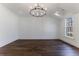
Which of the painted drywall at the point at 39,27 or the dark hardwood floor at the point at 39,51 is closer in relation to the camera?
the dark hardwood floor at the point at 39,51

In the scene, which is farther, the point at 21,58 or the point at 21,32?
the point at 21,32

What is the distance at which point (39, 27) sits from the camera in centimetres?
771

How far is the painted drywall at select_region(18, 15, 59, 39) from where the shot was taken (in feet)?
24.3

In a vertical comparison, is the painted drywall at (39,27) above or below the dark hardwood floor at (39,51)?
above

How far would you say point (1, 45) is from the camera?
4.12 meters

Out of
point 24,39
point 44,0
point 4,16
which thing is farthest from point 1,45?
point 44,0

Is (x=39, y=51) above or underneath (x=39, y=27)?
underneath

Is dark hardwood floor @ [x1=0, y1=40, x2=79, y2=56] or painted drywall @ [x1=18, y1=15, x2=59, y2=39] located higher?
painted drywall @ [x1=18, y1=15, x2=59, y2=39]

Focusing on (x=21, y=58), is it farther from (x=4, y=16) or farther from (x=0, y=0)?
(x=4, y=16)

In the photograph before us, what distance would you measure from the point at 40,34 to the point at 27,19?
4.73ft

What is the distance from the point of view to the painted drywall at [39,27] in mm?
7401

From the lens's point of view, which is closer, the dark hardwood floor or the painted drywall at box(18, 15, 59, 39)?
the dark hardwood floor

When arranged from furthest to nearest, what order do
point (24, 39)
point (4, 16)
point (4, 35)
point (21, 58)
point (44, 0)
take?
point (24, 39) < point (4, 35) < point (4, 16) < point (21, 58) < point (44, 0)

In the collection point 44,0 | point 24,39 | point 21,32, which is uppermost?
point 44,0
